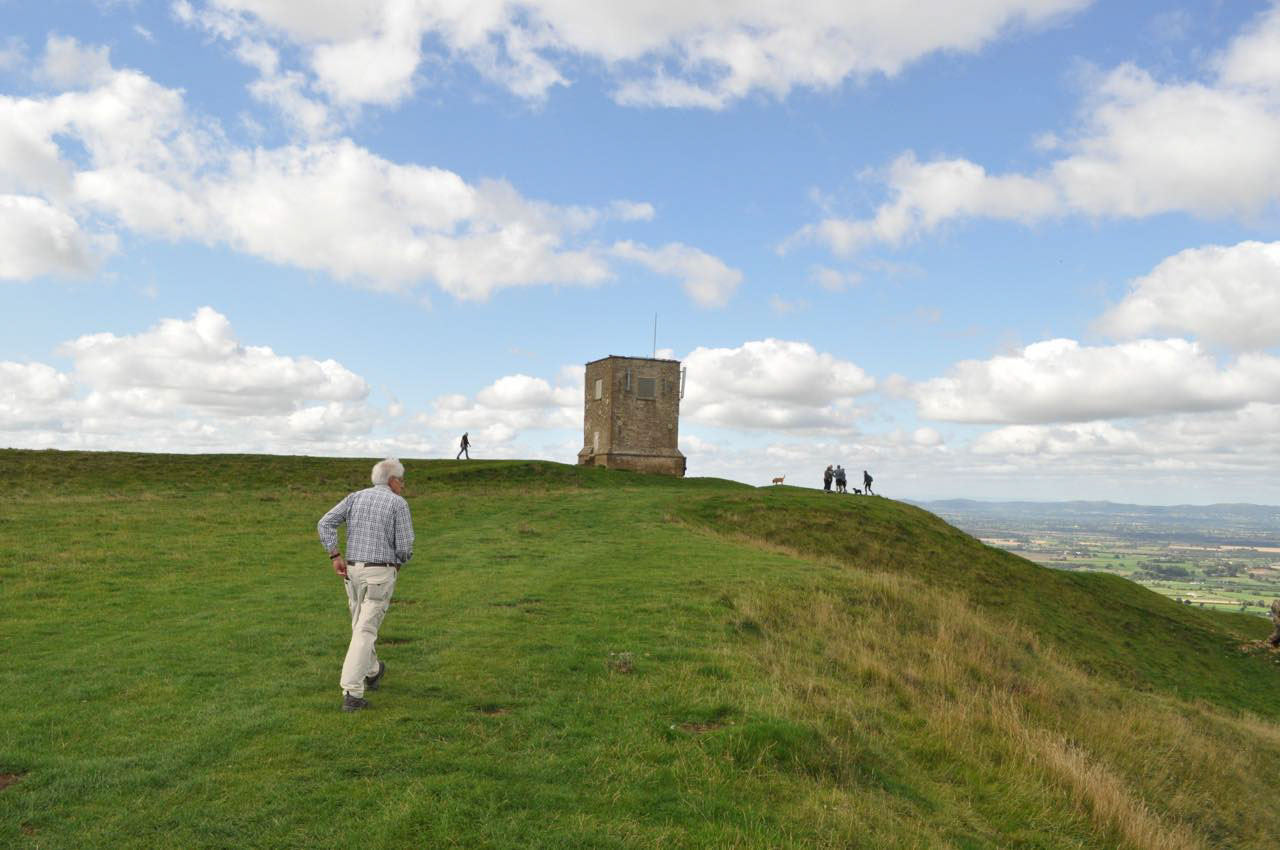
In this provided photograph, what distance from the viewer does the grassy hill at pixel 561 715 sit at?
7375 mm

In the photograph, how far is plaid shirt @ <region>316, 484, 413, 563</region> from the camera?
10.3m

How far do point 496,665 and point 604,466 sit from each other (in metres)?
52.4

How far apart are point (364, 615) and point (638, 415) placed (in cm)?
5479

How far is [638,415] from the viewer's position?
212ft

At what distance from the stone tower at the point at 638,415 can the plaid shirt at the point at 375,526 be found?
5344cm

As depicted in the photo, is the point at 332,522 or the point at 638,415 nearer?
the point at 332,522

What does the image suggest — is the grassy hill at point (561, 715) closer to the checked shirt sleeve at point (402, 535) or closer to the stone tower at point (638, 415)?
the checked shirt sleeve at point (402, 535)

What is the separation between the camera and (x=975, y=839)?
331 inches

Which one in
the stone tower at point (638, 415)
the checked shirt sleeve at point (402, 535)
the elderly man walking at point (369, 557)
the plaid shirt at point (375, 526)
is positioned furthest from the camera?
the stone tower at point (638, 415)

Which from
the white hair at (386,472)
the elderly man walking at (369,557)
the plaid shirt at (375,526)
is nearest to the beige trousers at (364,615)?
the elderly man walking at (369,557)

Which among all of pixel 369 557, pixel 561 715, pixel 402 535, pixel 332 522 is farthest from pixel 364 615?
pixel 561 715

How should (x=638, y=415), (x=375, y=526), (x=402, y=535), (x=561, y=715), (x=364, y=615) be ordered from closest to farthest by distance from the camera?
(x=561, y=715), (x=364, y=615), (x=375, y=526), (x=402, y=535), (x=638, y=415)

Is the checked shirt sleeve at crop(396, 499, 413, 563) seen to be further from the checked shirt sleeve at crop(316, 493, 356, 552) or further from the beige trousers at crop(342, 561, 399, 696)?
the checked shirt sleeve at crop(316, 493, 356, 552)

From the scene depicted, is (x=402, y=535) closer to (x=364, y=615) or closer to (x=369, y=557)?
(x=369, y=557)
